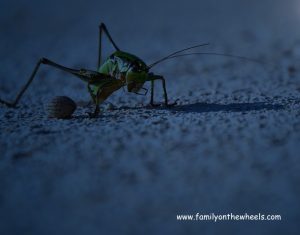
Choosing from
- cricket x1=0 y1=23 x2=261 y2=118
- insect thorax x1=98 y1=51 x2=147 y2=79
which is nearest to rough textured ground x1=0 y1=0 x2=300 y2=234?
cricket x1=0 y1=23 x2=261 y2=118

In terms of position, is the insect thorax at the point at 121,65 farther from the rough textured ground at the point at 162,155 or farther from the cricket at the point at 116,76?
the rough textured ground at the point at 162,155

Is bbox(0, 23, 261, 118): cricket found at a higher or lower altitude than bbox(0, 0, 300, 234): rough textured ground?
higher

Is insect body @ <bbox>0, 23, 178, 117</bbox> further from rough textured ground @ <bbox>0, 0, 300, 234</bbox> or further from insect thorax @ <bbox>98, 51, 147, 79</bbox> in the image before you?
rough textured ground @ <bbox>0, 0, 300, 234</bbox>

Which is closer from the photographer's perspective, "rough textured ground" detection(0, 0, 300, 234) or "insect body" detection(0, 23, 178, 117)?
"rough textured ground" detection(0, 0, 300, 234)

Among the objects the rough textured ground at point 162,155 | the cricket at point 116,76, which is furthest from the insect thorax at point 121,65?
the rough textured ground at point 162,155

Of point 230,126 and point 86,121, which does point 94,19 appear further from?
point 230,126

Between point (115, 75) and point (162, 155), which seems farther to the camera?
point (115, 75)

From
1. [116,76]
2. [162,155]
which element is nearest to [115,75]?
[116,76]

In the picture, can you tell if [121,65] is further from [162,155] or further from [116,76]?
[162,155]
